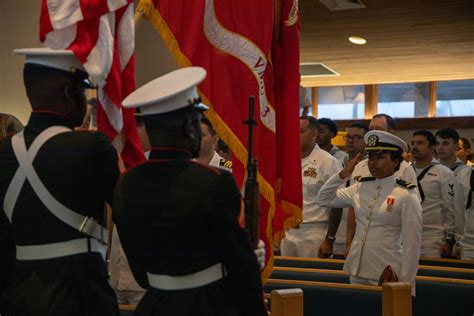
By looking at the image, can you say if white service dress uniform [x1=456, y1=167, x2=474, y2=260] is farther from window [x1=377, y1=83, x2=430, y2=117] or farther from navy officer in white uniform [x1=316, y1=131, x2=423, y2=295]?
window [x1=377, y1=83, x2=430, y2=117]

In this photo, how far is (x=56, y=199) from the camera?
2.09 metres

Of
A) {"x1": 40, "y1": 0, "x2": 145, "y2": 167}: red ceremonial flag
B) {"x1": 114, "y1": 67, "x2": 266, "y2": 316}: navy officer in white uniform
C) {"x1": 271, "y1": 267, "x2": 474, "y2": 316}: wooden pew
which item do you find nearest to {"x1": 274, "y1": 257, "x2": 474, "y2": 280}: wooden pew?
{"x1": 271, "y1": 267, "x2": 474, "y2": 316}: wooden pew

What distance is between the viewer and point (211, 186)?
1.96 m

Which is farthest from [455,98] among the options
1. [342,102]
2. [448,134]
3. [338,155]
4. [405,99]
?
[338,155]

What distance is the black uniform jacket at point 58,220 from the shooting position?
6.82ft

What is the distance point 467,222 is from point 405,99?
760cm

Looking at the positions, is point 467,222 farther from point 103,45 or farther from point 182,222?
point 182,222

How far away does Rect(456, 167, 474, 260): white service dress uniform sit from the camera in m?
6.05

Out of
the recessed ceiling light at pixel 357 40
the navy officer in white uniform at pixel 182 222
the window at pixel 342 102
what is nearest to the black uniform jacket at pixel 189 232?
the navy officer in white uniform at pixel 182 222

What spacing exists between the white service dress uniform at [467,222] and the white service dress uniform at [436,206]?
0.33 ft

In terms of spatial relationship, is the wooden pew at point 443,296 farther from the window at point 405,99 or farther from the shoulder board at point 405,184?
the window at point 405,99

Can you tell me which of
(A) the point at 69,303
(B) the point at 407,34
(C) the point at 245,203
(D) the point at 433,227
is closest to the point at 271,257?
(C) the point at 245,203

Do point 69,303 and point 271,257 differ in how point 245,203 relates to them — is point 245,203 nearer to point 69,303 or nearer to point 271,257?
point 69,303

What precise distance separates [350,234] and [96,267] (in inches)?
135
